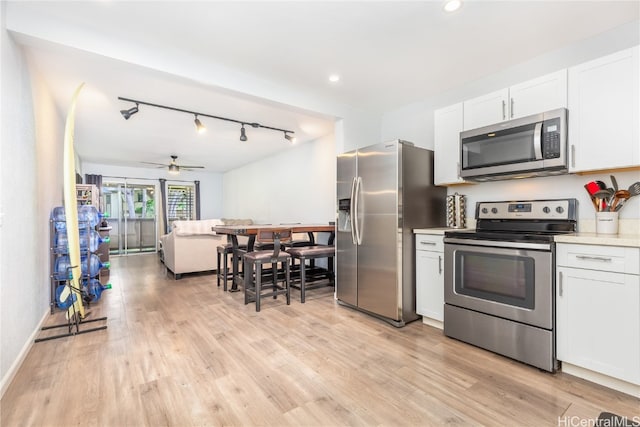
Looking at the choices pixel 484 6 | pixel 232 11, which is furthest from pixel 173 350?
pixel 484 6

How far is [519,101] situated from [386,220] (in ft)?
5.01

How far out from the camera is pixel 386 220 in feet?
9.81

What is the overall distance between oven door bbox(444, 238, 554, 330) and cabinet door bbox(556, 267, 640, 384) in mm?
92

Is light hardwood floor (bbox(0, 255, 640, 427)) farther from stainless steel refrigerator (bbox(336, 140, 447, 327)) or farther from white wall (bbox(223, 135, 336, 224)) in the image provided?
white wall (bbox(223, 135, 336, 224))

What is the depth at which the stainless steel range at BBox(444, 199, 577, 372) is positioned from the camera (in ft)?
6.79

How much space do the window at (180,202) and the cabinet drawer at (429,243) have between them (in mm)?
8341

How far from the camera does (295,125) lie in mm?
4812

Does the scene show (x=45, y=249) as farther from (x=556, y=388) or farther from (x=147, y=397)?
(x=556, y=388)

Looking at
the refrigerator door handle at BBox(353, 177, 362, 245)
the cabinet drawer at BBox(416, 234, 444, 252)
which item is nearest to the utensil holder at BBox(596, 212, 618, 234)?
the cabinet drawer at BBox(416, 234, 444, 252)

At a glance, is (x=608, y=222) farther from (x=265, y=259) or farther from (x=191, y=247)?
(x=191, y=247)

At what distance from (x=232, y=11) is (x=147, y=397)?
103 inches

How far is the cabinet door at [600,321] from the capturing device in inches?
68.9

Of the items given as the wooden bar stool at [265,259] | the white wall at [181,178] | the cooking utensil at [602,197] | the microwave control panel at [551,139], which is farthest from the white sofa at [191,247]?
the cooking utensil at [602,197]

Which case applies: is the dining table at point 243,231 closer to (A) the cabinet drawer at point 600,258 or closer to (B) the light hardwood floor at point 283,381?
(B) the light hardwood floor at point 283,381
